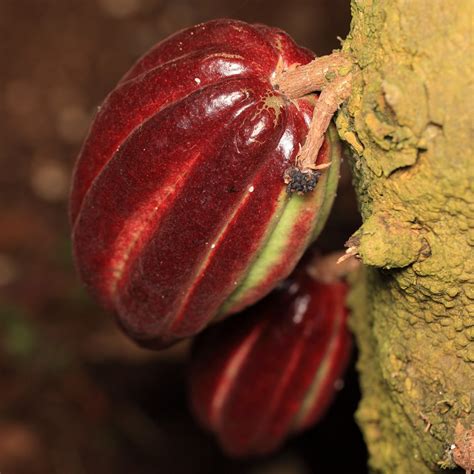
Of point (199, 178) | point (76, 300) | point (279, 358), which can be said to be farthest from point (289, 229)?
point (76, 300)

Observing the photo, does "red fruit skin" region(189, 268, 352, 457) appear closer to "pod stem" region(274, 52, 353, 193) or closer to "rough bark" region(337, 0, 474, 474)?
"rough bark" region(337, 0, 474, 474)

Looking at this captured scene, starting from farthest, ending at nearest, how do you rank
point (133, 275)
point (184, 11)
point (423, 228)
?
point (184, 11) < point (133, 275) < point (423, 228)

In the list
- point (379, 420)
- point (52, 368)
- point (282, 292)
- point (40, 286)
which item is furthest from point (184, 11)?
point (379, 420)

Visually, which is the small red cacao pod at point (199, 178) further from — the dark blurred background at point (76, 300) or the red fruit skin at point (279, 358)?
the dark blurred background at point (76, 300)

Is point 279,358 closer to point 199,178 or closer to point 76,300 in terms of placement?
point 199,178

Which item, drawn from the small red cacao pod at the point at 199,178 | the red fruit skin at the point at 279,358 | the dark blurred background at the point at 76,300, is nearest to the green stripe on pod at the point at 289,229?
the small red cacao pod at the point at 199,178

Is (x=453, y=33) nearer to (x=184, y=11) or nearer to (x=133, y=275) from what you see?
(x=133, y=275)
